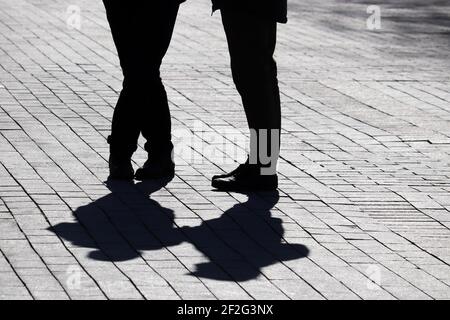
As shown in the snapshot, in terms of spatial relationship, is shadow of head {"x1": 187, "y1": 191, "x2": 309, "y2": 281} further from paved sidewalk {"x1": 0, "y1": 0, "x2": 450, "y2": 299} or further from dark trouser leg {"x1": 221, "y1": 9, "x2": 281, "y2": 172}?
dark trouser leg {"x1": 221, "y1": 9, "x2": 281, "y2": 172}

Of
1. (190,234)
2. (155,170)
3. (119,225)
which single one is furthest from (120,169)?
(190,234)

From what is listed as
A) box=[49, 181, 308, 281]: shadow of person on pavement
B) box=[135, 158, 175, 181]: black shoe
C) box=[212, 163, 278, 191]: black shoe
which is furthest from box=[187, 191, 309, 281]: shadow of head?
box=[135, 158, 175, 181]: black shoe

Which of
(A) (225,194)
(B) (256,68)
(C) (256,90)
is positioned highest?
(B) (256,68)

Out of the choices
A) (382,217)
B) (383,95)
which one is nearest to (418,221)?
(382,217)

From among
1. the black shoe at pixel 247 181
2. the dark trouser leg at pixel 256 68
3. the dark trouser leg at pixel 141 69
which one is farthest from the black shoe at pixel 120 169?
the dark trouser leg at pixel 256 68

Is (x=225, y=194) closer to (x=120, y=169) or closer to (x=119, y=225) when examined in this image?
(x=120, y=169)

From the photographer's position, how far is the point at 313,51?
44.5 ft

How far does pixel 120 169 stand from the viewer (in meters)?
7.80

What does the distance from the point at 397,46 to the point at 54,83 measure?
4433 millimetres

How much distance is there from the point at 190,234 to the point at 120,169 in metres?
1.33

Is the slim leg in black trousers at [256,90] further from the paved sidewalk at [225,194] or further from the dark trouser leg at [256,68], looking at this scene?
the paved sidewalk at [225,194]

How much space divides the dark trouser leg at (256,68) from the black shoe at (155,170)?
53 cm

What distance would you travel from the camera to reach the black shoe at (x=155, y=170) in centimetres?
783
